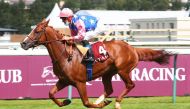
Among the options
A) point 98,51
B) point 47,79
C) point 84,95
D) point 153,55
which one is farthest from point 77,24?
point 47,79

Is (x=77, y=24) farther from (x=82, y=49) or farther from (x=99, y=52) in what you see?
(x=99, y=52)

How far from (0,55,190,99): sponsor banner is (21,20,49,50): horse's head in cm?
490

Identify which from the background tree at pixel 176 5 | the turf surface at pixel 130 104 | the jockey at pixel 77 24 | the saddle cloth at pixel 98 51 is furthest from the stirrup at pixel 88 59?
the background tree at pixel 176 5

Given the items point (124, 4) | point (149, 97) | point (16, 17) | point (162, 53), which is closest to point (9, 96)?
point (149, 97)

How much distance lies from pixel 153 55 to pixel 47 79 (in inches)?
150

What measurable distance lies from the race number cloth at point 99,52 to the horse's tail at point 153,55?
1.21 metres

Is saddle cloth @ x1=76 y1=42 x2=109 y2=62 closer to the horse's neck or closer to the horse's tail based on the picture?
the horse's neck

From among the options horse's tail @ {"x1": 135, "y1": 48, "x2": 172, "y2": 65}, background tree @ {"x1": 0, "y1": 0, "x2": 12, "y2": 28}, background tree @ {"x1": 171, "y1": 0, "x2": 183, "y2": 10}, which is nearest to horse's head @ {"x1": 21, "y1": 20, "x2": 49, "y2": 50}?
horse's tail @ {"x1": 135, "y1": 48, "x2": 172, "y2": 65}

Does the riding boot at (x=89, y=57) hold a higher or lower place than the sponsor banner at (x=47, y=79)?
higher

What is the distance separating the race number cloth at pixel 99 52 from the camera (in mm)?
11461

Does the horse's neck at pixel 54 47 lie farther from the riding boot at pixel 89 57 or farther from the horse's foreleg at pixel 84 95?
the horse's foreleg at pixel 84 95

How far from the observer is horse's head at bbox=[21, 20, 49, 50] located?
10922 mm

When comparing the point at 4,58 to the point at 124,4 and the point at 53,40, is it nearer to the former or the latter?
the point at 53,40

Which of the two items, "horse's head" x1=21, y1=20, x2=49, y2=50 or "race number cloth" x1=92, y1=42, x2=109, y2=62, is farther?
"race number cloth" x1=92, y1=42, x2=109, y2=62
